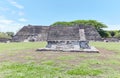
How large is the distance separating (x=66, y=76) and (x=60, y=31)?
12.7 m

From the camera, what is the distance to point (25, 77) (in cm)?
538

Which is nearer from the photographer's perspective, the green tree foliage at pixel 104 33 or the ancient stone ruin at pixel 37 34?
the ancient stone ruin at pixel 37 34

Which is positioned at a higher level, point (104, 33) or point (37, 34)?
point (104, 33)

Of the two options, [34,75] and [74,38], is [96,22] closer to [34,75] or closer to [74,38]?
[74,38]

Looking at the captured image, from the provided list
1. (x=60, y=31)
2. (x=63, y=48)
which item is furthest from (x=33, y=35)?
(x=63, y=48)

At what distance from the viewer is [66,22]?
5988 cm

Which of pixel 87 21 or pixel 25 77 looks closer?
pixel 25 77

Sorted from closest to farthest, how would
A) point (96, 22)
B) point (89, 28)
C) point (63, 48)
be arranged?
point (63, 48)
point (89, 28)
point (96, 22)

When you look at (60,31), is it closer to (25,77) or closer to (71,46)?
(71,46)

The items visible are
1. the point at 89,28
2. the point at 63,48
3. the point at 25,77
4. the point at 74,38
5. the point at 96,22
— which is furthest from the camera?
the point at 96,22

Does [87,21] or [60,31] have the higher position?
[87,21]

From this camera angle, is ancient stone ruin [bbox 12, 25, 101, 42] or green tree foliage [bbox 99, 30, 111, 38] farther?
green tree foliage [bbox 99, 30, 111, 38]

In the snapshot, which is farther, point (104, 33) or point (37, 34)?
point (104, 33)

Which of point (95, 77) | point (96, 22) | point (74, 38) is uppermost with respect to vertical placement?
point (96, 22)
